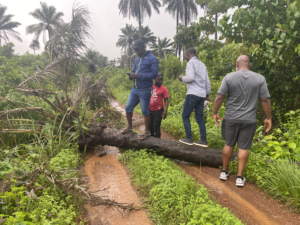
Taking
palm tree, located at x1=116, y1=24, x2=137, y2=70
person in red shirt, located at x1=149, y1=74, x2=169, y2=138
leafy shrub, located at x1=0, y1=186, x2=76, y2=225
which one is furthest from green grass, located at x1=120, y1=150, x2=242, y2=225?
palm tree, located at x1=116, y1=24, x2=137, y2=70

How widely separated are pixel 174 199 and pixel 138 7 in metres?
23.4

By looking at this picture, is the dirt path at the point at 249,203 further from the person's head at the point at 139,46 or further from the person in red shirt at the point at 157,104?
the person's head at the point at 139,46

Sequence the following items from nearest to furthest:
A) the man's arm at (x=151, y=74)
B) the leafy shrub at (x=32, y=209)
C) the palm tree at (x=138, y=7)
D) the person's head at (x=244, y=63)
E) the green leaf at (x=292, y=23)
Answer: the leafy shrub at (x=32, y=209)
the person's head at (x=244, y=63)
the green leaf at (x=292, y=23)
the man's arm at (x=151, y=74)
the palm tree at (x=138, y=7)

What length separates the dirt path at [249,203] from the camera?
209 cm

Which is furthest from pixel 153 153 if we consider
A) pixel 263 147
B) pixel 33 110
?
pixel 33 110

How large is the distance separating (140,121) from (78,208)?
182 inches

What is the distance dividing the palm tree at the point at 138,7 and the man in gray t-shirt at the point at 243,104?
845 inches

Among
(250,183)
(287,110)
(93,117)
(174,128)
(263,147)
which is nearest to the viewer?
(250,183)

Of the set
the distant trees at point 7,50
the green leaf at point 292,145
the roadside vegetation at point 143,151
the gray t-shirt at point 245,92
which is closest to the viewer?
the roadside vegetation at point 143,151

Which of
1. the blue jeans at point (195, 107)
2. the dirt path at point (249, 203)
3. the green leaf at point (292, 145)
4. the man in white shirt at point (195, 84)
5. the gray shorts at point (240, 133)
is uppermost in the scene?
the man in white shirt at point (195, 84)

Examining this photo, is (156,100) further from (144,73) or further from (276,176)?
(276,176)

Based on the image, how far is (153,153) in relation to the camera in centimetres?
376

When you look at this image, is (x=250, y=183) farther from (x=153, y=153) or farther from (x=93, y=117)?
(x=93, y=117)

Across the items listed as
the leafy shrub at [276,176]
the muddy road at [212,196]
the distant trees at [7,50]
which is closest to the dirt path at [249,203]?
the muddy road at [212,196]
